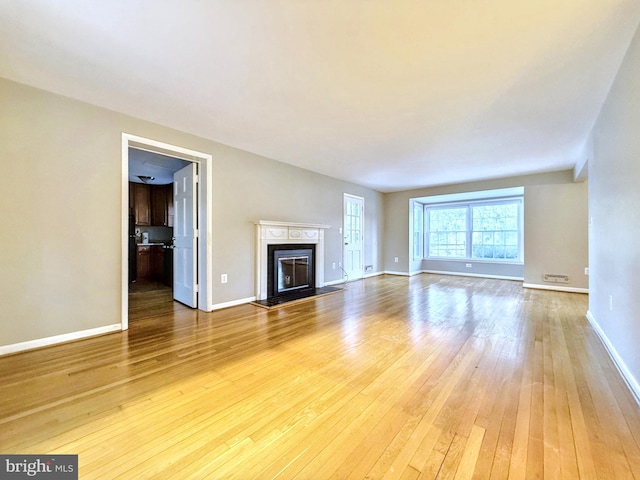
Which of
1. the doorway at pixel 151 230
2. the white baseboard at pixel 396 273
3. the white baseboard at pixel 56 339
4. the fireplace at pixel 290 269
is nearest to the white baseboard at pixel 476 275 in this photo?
the white baseboard at pixel 396 273

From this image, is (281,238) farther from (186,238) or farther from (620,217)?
(620,217)

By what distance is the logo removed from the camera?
1133mm

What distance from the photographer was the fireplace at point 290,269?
4332mm

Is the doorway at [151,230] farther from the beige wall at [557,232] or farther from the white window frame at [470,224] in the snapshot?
the beige wall at [557,232]

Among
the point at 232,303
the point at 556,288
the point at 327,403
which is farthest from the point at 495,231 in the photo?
the point at 327,403

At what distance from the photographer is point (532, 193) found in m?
5.32

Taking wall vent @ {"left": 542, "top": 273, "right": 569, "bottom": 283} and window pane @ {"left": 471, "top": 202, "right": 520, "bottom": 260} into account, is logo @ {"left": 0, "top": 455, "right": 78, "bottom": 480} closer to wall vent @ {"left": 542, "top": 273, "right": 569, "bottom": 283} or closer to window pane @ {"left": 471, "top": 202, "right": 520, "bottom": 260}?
wall vent @ {"left": 542, "top": 273, "right": 569, "bottom": 283}

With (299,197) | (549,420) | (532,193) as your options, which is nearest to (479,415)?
(549,420)

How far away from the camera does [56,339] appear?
2484 mm

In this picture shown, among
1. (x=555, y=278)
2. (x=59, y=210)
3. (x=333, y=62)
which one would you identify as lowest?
(x=555, y=278)

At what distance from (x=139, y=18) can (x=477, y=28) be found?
6.80 feet

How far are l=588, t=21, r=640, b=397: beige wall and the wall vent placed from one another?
2.66 meters

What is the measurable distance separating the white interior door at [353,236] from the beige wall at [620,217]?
407cm

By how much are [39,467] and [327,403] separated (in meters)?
1.36
